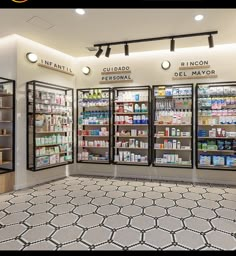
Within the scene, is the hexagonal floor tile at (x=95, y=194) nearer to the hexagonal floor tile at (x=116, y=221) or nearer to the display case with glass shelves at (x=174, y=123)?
the hexagonal floor tile at (x=116, y=221)

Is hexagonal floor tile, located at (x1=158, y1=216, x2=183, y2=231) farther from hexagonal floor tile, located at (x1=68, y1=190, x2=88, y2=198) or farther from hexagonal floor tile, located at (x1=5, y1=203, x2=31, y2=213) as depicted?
hexagonal floor tile, located at (x1=5, y1=203, x2=31, y2=213)

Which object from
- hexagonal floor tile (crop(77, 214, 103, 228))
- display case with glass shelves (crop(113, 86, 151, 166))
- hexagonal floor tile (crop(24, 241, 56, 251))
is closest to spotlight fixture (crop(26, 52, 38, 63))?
display case with glass shelves (crop(113, 86, 151, 166))

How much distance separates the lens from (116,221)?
9.51ft

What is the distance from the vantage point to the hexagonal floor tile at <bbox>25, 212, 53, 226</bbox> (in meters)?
2.84

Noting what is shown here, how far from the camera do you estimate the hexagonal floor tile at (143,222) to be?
2758mm

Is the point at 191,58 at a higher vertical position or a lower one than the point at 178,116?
higher

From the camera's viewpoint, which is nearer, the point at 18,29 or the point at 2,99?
the point at 18,29

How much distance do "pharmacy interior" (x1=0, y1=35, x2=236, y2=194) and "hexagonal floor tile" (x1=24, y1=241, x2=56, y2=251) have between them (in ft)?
6.97

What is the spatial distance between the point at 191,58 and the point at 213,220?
135 inches

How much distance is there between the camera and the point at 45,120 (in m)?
4.61

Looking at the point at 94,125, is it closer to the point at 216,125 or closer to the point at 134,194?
the point at 134,194

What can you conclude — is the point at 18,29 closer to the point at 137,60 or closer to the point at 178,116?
the point at 137,60
